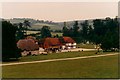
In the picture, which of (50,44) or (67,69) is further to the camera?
(50,44)

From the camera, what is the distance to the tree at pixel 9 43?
61.1ft

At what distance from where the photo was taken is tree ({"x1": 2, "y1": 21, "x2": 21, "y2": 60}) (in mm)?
18625

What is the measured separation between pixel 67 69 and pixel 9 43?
249 inches

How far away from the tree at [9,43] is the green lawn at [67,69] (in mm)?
3379

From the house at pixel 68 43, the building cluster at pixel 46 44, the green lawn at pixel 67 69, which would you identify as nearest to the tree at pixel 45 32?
the building cluster at pixel 46 44

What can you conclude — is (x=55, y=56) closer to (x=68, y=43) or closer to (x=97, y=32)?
(x=68, y=43)

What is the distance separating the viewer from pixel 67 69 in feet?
48.8

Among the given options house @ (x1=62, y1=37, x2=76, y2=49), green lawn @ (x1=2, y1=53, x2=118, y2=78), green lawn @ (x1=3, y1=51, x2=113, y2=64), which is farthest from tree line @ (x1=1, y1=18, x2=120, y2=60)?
green lawn @ (x1=2, y1=53, x2=118, y2=78)

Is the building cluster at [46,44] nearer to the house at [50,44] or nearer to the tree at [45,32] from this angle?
the house at [50,44]

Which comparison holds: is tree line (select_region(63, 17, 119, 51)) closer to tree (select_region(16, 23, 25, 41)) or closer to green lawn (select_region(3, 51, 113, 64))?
green lawn (select_region(3, 51, 113, 64))

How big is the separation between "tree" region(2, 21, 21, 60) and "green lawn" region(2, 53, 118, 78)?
11.1 ft

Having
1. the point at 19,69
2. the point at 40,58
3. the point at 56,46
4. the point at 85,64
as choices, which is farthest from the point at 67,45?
the point at 19,69

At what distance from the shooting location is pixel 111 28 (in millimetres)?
19266

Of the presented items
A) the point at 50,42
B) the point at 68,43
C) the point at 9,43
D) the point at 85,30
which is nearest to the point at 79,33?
the point at 85,30
